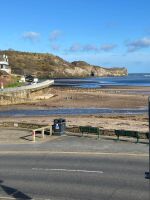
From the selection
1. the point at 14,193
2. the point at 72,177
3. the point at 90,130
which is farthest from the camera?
the point at 90,130

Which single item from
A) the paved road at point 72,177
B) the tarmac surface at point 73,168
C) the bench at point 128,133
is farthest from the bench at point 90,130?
the paved road at point 72,177

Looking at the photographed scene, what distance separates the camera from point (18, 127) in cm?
3888

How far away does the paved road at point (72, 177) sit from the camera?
59.4 feet

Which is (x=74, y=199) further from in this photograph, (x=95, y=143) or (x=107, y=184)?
(x=95, y=143)

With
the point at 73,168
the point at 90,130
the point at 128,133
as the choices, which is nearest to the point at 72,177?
the point at 73,168

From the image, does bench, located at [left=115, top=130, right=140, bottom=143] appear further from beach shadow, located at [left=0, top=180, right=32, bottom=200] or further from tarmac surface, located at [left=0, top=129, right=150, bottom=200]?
beach shadow, located at [left=0, top=180, right=32, bottom=200]

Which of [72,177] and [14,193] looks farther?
[72,177]

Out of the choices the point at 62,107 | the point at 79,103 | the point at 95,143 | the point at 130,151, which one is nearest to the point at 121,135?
the point at 95,143

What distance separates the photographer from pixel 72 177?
2083 centimetres

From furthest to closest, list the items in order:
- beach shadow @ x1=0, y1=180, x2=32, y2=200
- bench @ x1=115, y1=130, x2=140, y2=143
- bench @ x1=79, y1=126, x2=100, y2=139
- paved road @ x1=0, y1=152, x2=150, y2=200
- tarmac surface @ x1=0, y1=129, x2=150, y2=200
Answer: bench @ x1=79, y1=126, x2=100, y2=139
bench @ x1=115, y1=130, x2=140, y2=143
tarmac surface @ x1=0, y1=129, x2=150, y2=200
paved road @ x1=0, y1=152, x2=150, y2=200
beach shadow @ x1=0, y1=180, x2=32, y2=200

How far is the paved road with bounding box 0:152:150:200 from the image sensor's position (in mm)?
18094

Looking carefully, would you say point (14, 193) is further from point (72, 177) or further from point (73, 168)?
point (73, 168)

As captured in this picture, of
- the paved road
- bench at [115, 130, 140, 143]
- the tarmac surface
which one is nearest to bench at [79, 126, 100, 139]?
the tarmac surface

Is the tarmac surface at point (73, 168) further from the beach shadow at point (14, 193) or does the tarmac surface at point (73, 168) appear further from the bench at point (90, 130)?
the bench at point (90, 130)
